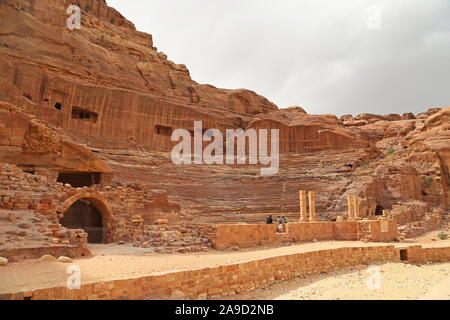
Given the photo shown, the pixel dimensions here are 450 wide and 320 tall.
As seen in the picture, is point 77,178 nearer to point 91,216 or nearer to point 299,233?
point 91,216

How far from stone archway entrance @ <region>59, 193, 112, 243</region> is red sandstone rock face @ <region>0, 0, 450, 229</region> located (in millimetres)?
5586

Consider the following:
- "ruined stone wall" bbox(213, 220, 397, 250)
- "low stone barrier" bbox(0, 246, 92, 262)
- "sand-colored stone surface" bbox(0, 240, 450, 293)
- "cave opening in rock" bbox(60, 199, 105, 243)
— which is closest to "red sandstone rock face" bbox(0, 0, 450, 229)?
"cave opening in rock" bbox(60, 199, 105, 243)

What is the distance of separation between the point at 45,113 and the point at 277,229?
864 inches

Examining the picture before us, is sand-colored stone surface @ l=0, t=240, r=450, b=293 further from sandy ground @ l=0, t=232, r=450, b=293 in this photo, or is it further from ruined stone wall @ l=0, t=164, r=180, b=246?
ruined stone wall @ l=0, t=164, r=180, b=246

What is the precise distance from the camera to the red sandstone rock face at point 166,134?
28.5 metres

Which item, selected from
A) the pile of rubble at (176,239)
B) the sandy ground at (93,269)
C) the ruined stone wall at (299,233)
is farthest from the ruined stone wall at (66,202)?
the ruined stone wall at (299,233)

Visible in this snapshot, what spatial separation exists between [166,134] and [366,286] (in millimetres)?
29931

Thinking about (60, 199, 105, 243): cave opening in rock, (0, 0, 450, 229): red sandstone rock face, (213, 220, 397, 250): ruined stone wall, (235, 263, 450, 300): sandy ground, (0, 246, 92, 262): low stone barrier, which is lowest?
(235, 263, 450, 300): sandy ground

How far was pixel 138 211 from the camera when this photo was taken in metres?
16.2

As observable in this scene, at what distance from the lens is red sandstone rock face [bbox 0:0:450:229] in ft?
93.6

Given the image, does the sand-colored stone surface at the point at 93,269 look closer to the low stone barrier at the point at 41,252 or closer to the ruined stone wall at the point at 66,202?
the low stone barrier at the point at 41,252
